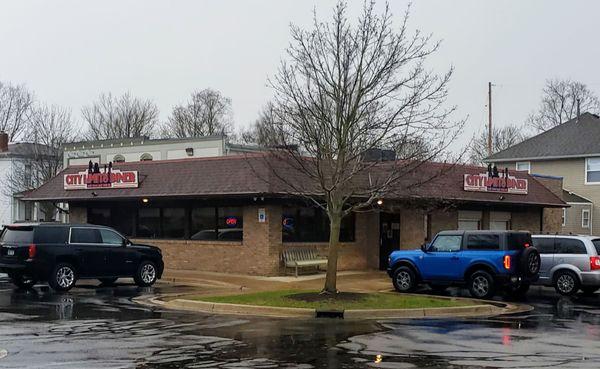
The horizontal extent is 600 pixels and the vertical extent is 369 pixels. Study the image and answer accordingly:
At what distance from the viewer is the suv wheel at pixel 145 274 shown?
21906mm

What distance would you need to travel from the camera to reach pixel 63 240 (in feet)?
66.6

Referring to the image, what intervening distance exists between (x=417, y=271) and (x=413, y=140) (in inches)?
184

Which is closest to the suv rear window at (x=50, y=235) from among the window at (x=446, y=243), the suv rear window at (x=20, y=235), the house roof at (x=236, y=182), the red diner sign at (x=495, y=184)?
the suv rear window at (x=20, y=235)

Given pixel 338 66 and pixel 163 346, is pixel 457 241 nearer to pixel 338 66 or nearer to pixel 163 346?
pixel 338 66

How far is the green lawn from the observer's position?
16016 mm

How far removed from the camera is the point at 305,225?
25594mm

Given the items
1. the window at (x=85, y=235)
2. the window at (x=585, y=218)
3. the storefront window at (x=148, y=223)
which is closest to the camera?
the window at (x=85, y=235)

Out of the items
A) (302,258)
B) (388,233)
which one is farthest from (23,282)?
(388,233)

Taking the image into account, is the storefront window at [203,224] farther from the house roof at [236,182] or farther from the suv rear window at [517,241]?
the suv rear window at [517,241]

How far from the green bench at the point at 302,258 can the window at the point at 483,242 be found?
603 cm

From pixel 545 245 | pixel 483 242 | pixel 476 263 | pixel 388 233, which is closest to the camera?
pixel 476 263

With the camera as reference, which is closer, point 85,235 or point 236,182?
point 85,235

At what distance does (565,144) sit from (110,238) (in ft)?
97.7

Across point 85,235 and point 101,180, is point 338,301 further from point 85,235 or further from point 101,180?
point 101,180
